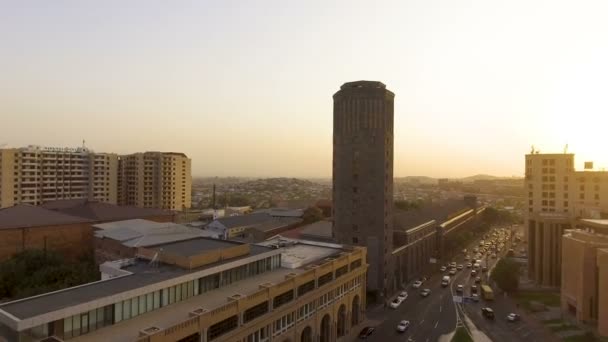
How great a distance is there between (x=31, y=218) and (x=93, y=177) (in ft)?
237

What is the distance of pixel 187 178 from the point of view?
160625 millimetres

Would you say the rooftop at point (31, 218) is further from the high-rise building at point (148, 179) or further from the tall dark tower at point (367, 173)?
the high-rise building at point (148, 179)

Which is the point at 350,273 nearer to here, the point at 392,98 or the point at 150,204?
the point at 392,98

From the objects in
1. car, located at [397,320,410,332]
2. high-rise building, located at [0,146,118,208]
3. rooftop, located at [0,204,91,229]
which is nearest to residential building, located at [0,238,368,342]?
car, located at [397,320,410,332]

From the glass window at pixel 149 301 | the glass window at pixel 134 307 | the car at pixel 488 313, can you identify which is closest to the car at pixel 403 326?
the car at pixel 488 313

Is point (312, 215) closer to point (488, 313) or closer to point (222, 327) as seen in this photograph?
point (488, 313)

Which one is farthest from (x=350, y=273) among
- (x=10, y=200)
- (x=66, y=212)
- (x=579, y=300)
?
(x=10, y=200)

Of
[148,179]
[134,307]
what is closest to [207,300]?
[134,307]

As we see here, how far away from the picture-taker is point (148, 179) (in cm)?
14788

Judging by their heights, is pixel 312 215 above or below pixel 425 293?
above

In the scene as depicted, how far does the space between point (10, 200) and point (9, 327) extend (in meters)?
110

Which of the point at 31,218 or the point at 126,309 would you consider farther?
the point at 31,218

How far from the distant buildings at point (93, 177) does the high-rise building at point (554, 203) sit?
119 m

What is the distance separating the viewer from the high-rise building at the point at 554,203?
7656 centimetres
